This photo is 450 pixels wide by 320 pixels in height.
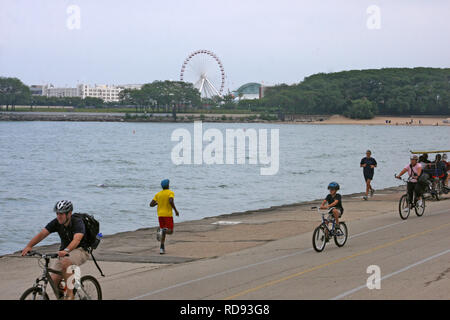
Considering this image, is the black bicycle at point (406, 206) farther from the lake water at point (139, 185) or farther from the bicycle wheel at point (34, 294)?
the bicycle wheel at point (34, 294)

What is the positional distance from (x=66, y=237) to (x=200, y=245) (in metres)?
8.74

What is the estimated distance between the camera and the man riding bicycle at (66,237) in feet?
31.0

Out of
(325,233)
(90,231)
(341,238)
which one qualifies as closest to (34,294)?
(90,231)

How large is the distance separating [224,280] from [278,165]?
2459 inches

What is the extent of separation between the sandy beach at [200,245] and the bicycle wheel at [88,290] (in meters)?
1.49

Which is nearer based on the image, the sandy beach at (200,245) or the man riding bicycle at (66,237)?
the man riding bicycle at (66,237)

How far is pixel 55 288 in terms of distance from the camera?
9406 mm

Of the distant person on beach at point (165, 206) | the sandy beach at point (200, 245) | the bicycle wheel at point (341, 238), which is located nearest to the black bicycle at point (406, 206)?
the sandy beach at point (200, 245)

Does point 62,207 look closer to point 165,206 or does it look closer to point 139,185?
point 165,206

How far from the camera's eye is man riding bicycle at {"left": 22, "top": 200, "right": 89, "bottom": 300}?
9.45 meters

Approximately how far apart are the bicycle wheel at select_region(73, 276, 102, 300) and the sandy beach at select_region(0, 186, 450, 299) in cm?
149

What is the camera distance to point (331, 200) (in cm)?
1628
